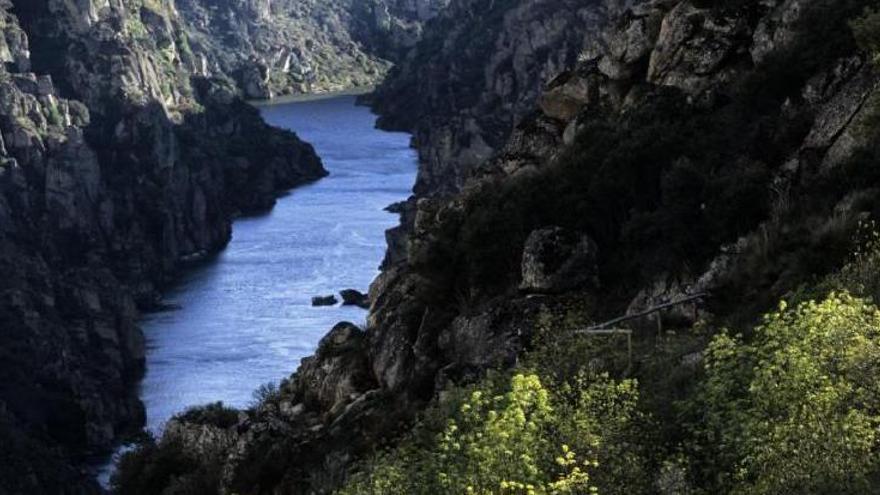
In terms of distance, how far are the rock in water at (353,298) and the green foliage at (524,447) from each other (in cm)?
12974

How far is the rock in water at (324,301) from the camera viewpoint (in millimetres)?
161250

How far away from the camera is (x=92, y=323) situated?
17125 cm

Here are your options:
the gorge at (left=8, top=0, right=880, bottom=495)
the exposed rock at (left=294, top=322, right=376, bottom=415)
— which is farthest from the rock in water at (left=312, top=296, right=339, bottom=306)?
the exposed rock at (left=294, top=322, right=376, bottom=415)

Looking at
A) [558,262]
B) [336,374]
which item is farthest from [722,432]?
[336,374]

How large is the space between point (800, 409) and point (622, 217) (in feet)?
76.1

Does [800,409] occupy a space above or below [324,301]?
above

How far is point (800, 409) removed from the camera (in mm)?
22312

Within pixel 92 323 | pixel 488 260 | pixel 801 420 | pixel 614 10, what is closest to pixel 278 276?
pixel 92 323

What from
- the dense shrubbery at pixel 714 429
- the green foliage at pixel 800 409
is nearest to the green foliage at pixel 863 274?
the dense shrubbery at pixel 714 429

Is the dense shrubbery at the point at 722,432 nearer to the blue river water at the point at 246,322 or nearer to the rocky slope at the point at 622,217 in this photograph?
the rocky slope at the point at 622,217

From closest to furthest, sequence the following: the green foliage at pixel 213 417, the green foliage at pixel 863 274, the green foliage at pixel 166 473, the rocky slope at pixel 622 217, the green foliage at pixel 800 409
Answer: the green foliage at pixel 800 409 < the green foliage at pixel 863 274 < the rocky slope at pixel 622 217 < the green foliage at pixel 166 473 < the green foliage at pixel 213 417

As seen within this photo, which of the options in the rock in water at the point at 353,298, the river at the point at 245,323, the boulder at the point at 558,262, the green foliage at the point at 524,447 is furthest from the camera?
the rock in water at the point at 353,298

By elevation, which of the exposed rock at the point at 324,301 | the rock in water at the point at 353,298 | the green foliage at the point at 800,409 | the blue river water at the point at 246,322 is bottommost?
the blue river water at the point at 246,322

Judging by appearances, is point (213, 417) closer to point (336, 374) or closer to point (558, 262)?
point (336, 374)
